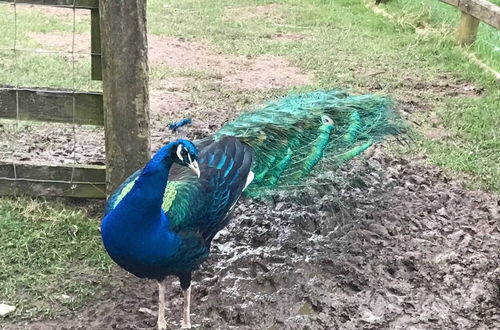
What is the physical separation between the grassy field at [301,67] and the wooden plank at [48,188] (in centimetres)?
7

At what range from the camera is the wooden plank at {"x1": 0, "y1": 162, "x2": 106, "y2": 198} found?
4137 millimetres

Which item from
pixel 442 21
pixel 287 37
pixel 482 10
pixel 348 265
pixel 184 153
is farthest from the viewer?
pixel 442 21

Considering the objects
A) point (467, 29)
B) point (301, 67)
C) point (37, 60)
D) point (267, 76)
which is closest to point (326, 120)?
point (267, 76)

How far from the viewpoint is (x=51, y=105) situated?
396cm

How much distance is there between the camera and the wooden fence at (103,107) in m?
3.65

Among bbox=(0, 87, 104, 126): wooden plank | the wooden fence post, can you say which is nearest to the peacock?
the wooden fence post

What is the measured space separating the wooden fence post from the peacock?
1.36 ft

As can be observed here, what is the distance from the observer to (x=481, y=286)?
3723mm

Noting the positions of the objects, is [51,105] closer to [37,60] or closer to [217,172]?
[217,172]

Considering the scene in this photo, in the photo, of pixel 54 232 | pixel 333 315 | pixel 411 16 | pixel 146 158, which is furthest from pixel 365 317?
pixel 411 16

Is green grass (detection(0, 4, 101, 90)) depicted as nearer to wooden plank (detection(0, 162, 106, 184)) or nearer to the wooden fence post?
wooden plank (detection(0, 162, 106, 184))

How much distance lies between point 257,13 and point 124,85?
6.98 metres

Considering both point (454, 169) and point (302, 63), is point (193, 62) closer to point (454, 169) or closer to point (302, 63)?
point (302, 63)

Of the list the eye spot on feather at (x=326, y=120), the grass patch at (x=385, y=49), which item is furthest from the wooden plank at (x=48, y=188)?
the grass patch at (x=385, y=49)
